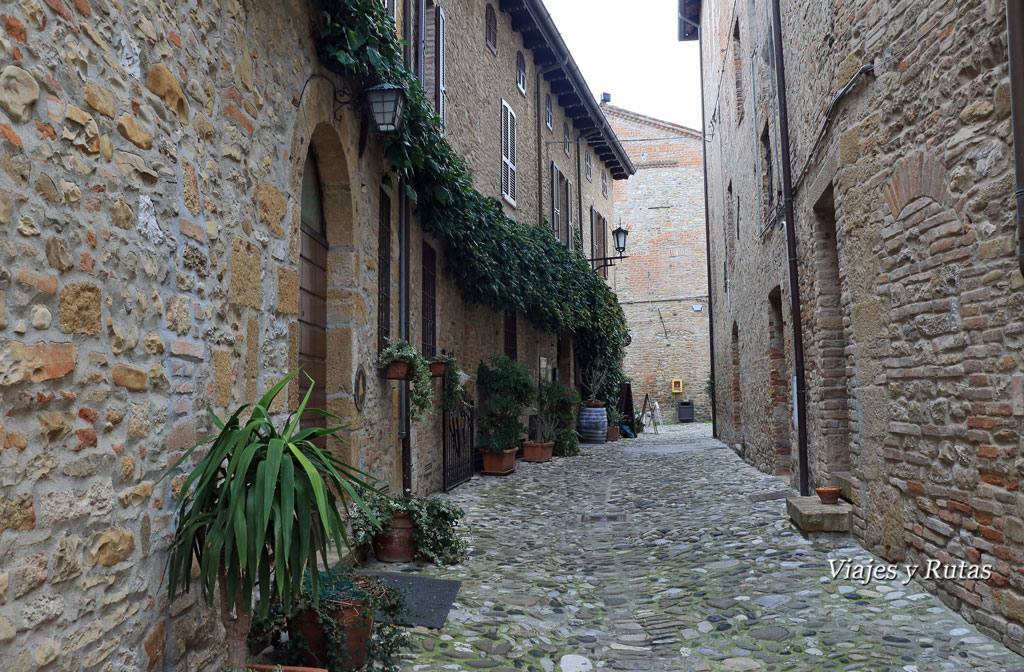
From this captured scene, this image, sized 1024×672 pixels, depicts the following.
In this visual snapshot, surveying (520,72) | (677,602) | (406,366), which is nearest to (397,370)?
(406,366)

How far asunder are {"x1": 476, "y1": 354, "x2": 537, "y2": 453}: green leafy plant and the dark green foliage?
22.9 ft

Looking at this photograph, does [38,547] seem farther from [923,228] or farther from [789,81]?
[789,81]

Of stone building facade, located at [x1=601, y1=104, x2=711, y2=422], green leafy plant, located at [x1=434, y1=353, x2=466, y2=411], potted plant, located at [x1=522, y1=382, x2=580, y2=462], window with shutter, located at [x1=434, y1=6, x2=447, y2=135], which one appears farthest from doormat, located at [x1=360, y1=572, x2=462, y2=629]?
stone building facade, located at [x1=601, y1=104, x2=711, y2=422]

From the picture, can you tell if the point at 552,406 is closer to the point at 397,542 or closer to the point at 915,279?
the point at 397,542

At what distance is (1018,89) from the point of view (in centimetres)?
303

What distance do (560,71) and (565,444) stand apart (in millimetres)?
6974

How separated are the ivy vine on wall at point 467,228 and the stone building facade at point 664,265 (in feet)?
24.7

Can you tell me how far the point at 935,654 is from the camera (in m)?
3.17

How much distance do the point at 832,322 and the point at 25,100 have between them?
18.1 ft

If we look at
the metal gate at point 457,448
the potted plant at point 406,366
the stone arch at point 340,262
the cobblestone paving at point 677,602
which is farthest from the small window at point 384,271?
the metal gate at point 457,448

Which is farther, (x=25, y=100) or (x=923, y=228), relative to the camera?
(x=923, y=228)

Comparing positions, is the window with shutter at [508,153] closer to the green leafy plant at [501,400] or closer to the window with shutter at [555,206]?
the window with shutter at [555,206]

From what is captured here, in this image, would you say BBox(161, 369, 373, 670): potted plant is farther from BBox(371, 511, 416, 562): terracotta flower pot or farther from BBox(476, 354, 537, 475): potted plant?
BBox(476, 354, 537, 475): potted plant

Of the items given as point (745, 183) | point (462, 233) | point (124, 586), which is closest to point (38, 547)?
point (124, 586)
